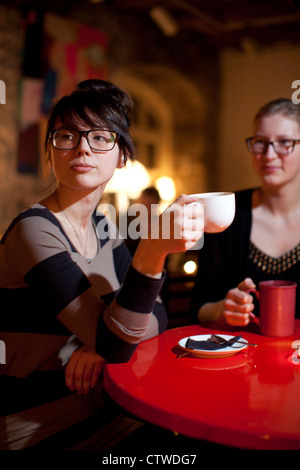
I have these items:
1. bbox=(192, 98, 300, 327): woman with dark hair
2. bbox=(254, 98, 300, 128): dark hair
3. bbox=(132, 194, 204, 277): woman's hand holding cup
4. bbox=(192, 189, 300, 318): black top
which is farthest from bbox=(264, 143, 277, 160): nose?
bbox=(132, 194, 204, 277): woman's hand holding cup

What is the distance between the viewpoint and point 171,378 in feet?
3.47

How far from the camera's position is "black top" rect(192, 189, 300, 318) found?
187 centimetres

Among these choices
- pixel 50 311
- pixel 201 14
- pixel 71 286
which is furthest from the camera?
pixel 201 14

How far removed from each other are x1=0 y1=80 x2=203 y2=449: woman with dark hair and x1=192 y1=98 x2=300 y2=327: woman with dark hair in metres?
0.54

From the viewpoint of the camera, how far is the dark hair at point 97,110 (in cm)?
140

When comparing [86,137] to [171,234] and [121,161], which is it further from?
[171,234]

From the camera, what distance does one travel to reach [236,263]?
1995 millimetres

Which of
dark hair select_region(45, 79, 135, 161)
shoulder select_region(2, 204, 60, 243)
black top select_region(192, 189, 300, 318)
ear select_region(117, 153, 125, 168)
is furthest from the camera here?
black top select_region(192, 189, 300, 318)

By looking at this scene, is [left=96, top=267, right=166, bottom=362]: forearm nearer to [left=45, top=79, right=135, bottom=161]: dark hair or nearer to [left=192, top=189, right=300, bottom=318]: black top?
[left=45, top=79, right=135, bottom=161]: dark hair

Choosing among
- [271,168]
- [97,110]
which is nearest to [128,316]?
[97,110]

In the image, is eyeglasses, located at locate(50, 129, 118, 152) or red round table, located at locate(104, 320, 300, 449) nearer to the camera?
red round table, located at locate(104, 320, 300, 449)

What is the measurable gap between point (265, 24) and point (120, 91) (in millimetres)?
5665

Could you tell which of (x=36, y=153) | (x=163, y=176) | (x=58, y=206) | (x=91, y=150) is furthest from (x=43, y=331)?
(x=163, y=176)

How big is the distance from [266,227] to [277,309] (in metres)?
0.67
